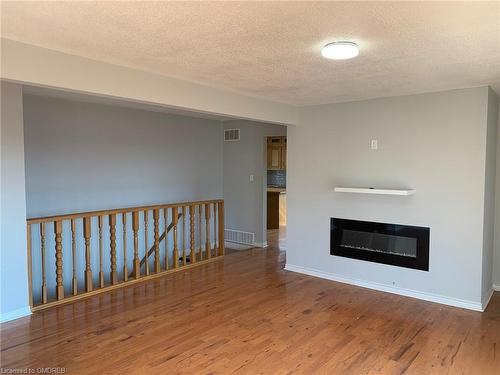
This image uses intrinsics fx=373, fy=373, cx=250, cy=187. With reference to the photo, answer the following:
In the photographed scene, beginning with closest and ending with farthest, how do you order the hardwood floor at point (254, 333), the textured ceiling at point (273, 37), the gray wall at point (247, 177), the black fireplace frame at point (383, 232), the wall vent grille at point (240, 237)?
the textured ceiling at point (273, 37) → the hardwood floor at point (254, 333) → the black fireplace frame at point (383, 232) → the gray wall at point (247, 177) → the wall vent grille at point (240, 237)

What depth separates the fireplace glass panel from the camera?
4113 mm

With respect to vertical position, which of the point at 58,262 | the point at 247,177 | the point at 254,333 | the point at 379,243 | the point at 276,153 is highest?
the point at 276,153

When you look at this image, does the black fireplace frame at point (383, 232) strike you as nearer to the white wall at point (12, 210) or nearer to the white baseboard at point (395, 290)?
the white baseboard at point (395, 290)

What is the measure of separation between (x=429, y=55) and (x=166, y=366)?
287 centimetres

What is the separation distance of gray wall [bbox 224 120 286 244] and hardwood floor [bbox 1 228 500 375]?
2351 mm

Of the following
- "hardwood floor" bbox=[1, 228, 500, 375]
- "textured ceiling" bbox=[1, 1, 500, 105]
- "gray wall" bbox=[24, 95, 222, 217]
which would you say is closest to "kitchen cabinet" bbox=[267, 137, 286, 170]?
"gray wall" bbox=[24, 95, 222, 217]

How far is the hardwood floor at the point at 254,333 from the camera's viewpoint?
2.70 metres

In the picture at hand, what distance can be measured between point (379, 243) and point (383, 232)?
0.47 ft

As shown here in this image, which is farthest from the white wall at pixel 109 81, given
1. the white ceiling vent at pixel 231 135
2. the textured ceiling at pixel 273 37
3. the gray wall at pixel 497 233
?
the gray wall at pixel 497 233

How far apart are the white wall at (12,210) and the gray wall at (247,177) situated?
3879 mm

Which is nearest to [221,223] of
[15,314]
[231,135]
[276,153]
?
[231,135]

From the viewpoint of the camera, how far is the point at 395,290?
4238 millimetres

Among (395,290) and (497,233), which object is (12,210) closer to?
(395,290)

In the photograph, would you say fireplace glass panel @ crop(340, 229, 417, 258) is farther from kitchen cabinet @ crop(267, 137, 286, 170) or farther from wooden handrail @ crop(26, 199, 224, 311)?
kitchen cabinet @ crop(267, 137, 286, 170)
